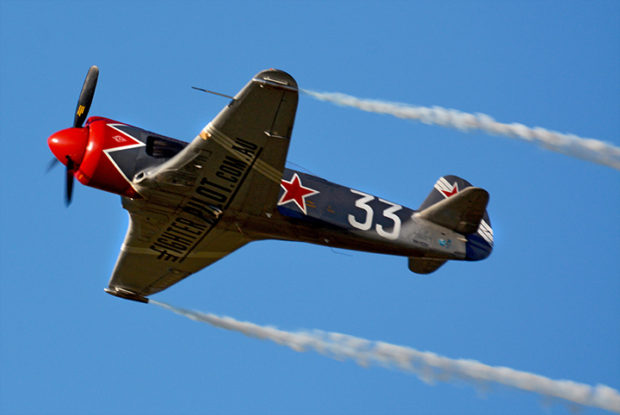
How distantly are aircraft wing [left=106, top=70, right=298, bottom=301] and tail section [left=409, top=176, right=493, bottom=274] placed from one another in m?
3.45

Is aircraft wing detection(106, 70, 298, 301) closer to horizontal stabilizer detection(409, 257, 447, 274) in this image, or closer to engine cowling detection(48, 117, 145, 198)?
engine cowling detection(48, 117, 145, 198)

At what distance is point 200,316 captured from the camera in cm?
1891

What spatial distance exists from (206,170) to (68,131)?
101 inches

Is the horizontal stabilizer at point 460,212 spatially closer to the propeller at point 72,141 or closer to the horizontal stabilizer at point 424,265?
the horizontal stabilizer at point 424,265

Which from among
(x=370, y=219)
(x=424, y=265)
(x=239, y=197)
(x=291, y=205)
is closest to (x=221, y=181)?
(x=239, y=197)

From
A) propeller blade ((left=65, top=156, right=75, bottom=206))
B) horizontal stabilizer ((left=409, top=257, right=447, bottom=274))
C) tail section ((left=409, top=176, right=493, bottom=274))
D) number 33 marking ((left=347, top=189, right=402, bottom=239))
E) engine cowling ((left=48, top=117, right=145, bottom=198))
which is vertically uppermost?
tail section ((left=409, top=176, right=493, bottom=274))

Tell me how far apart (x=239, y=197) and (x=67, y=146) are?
3.13 metres

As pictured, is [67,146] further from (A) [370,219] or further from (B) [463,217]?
(B) [463,217]

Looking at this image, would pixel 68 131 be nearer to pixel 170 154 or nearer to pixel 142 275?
pixel 170 154

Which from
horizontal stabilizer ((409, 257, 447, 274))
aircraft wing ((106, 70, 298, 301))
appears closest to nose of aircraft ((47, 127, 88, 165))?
aircraft wing ((106, 70, 298, 301))

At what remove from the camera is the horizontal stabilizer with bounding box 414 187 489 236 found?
57.0 ft

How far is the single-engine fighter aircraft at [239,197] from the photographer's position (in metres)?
15.2

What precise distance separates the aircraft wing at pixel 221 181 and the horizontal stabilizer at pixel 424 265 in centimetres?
344

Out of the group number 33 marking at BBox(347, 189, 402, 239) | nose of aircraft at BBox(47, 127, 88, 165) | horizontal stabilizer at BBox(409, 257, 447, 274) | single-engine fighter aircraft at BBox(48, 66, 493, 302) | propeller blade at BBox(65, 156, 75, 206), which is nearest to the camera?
single-engine fighter aircraft at BBox(48, 66, 493, 302)
